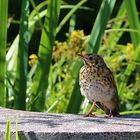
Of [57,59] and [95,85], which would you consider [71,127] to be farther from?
[57,59]

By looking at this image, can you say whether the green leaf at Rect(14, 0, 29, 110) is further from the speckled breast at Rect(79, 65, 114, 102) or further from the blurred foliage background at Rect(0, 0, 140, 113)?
the speckled breast at Rect(79, 65, 114, 102)

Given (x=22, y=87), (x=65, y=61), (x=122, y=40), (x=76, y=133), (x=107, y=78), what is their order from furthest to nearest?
(x=122, y=40)
(x=65, y=61)
(x=22, y=87)
(x=107, y=78)
(x=76, y=133)

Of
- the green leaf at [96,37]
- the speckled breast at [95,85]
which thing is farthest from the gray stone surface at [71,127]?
the green leaf at [96,37]

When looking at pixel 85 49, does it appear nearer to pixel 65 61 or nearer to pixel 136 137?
pixel 65 61

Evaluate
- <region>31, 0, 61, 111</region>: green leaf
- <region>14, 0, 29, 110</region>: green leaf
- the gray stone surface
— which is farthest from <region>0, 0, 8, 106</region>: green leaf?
the gray stone surface

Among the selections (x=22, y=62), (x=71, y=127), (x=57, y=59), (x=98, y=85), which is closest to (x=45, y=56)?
(x=22, y=62)

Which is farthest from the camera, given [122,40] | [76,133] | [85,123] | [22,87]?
[122,40]

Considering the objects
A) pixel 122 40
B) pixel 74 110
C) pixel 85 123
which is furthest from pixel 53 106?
pixel 122 40

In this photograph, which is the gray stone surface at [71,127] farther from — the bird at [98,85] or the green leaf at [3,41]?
the green leaf at [3,41]
